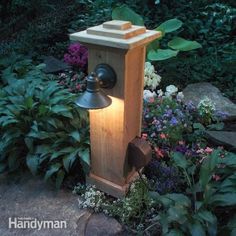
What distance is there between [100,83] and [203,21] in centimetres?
328

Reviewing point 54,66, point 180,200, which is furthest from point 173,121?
point 54,66

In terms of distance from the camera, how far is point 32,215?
7.34ft

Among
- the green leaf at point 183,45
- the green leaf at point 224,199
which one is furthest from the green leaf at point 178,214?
the green leaf at point 183,45

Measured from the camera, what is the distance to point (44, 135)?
8.14 ft

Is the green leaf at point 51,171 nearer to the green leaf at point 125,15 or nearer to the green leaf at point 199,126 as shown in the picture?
the green leaf at point 199,126

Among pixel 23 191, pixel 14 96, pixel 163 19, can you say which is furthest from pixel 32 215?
pixel 163 19

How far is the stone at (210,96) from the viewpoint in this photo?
131 inches

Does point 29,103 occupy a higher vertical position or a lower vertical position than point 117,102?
lower

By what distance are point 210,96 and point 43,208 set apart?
81.1 inches

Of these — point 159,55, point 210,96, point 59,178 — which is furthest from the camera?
point 159,55

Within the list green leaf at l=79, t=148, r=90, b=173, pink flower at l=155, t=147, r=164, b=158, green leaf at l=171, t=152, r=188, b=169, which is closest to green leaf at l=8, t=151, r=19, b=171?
green leaf at l=79, t=148, r=90, b=173

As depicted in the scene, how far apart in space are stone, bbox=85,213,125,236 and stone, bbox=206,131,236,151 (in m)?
1.09

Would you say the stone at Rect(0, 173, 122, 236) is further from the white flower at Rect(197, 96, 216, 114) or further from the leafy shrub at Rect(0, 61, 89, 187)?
the white flower at Rect(197, 96, 216, 114)

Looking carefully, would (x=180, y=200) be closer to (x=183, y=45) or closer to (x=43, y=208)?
(x=43, y=208)
